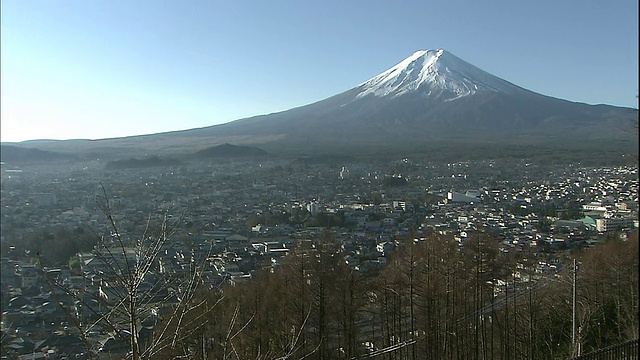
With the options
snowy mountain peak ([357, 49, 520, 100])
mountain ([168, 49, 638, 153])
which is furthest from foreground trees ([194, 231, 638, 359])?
snowy mountain peak ([357, 49, 520, 100])

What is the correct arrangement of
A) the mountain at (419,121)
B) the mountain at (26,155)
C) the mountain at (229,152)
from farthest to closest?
the mountain at (419,121)
the mountain at (229,152)
the mountain at (26,155)

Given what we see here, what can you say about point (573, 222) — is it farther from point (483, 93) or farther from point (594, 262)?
point (483, 93)

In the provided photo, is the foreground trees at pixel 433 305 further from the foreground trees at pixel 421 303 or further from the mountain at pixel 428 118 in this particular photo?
the mountain at pixel 428 118

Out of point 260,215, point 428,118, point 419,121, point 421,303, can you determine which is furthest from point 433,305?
point 428,118

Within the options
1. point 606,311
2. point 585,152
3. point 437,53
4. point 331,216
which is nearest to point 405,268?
point 606,311

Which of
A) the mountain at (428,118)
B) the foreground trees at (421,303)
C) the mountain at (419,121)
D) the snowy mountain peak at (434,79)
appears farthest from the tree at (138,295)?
the snowy mountain peak at (434,79)

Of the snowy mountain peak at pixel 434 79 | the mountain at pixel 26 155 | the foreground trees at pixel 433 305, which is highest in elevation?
the snowy mountain peak at pixel 434 79
